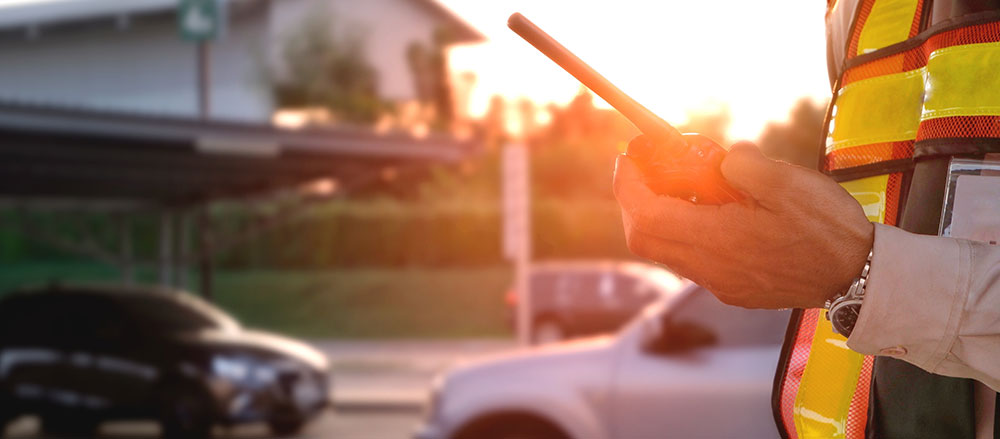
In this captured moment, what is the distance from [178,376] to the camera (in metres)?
12.0

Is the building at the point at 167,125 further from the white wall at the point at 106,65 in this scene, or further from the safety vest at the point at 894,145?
the safety vest at the point at 894,145

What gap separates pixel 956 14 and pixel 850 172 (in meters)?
0.20

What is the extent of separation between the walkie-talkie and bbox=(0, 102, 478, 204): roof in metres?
12.1

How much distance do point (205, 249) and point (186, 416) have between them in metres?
6.45

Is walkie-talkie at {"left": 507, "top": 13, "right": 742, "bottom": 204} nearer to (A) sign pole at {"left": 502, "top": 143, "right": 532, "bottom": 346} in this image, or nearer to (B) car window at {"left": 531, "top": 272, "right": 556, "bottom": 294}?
(A) sign pole at {"left": 502, "top": 143, "right": 532, "bottom": 346}

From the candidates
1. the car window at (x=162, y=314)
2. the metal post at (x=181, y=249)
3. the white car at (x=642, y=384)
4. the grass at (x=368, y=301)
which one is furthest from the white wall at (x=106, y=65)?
the white car at (x=642, y=384)

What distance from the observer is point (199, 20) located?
562 inches

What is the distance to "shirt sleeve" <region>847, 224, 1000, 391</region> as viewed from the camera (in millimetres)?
1281

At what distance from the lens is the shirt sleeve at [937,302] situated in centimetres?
128

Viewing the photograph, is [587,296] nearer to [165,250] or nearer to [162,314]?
[165,250]

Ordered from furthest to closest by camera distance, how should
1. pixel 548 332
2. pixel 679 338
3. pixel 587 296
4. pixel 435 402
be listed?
pixel 548 332
pixel 587 296
pixel 435 402
pixel 679 338

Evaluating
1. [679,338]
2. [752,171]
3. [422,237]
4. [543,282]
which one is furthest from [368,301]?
[752,171]

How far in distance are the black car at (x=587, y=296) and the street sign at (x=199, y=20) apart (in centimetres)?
876

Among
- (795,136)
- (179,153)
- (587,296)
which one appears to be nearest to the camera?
(179,153)
